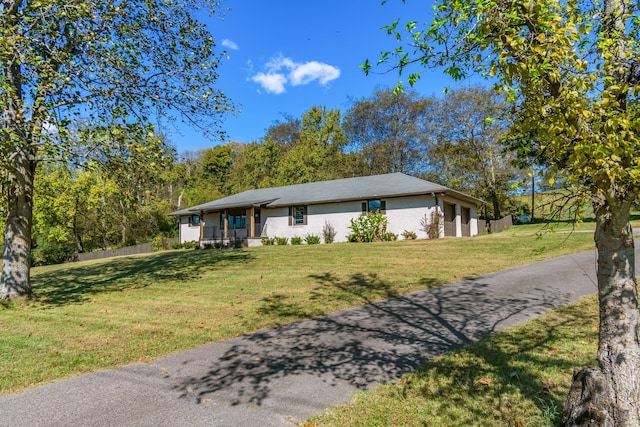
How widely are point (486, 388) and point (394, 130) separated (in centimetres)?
3968

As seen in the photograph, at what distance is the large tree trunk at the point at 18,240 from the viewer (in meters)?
9.21

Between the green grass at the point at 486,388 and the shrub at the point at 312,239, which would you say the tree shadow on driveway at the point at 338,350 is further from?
the shrub at the point at 312,239

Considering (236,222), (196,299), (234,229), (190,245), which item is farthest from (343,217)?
(196,299)

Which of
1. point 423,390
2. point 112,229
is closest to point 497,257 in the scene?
point 423,390

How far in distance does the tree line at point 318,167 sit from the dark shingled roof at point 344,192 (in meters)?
4.27

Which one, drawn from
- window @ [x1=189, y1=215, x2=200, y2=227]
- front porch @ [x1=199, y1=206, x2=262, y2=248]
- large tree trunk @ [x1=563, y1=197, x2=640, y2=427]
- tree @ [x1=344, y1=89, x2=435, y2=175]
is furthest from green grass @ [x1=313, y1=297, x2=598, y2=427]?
tree @ [x1=344, y1=89, x2=435, y2=175]

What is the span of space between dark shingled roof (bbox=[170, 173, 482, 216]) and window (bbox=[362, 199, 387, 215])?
608 millimetres

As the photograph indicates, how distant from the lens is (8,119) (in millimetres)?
8000

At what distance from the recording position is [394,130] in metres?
41.4

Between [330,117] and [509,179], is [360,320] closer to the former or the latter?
[509,179]

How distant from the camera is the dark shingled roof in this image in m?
22.4

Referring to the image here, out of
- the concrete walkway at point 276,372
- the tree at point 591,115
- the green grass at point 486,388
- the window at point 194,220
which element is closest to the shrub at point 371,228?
the concrete walkway at point 276,372

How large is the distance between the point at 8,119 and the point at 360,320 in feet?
27.1

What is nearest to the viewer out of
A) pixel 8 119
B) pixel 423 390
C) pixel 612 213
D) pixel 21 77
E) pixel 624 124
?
pixel 624 124
